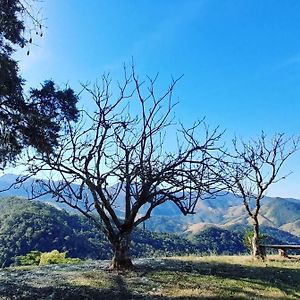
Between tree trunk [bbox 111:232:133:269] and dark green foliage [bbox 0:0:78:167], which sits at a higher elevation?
dark green foliage [bbox 0:0:78:167]

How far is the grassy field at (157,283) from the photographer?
921 cm

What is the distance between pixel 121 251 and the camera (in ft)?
41.9

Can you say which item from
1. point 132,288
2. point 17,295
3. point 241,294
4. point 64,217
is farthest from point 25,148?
point 64,217

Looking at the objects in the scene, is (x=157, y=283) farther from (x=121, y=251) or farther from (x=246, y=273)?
(x=246, y=273)

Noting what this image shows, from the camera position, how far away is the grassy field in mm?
9211

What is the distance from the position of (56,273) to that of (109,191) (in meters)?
3.25

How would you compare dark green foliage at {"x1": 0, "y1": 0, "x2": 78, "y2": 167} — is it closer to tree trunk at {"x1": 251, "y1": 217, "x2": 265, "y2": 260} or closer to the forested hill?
tree trunk at {"x1": 251, "y1": 217, "x2": 265, "y2": 260}

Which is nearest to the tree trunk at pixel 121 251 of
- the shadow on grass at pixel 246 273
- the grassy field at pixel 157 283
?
the grassy field at pixel 157 283

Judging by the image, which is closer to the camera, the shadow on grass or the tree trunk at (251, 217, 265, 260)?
the shadow on grass

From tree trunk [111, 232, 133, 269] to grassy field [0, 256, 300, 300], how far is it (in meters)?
0.35

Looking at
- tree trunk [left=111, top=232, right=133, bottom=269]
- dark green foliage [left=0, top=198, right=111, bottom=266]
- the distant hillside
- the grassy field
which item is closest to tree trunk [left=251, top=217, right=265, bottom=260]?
the grassy field

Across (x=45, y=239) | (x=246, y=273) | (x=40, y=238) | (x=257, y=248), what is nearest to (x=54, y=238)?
(x=45, y=239)

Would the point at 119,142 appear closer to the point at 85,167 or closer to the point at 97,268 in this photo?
the point at 85,167

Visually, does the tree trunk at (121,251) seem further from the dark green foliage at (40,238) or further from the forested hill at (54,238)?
the dark green foliage at (40,238)
